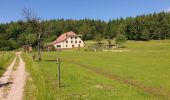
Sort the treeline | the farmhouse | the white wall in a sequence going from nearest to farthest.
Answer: the farmhouse → the white wall → the treeline

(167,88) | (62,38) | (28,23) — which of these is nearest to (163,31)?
(62,38)

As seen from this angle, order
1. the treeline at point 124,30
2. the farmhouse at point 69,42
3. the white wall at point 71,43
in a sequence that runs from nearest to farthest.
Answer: the farmhouse at point 69,42
the white wall at point 71,43
the treeline at point 124,30

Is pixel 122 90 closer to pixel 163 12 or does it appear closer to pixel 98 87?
pixel 98 87

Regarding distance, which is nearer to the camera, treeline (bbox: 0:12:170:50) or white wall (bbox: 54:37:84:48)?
white wall (bbox: 54:37:84:48)

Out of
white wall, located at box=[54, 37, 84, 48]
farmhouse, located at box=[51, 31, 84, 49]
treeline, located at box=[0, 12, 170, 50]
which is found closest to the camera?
farmhouse, located at box=[51, 31, 84, 49]

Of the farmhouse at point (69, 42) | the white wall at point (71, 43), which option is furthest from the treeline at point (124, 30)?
the white wall at point (71, 43)

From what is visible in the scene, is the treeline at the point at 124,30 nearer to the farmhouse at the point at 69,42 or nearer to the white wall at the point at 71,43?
the farmhouse at the point at 69,42

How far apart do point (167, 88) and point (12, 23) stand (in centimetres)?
17868

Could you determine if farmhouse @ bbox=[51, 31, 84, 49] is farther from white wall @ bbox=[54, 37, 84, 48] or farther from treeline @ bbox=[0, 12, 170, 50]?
treeline @ bbox=[0, 12, 170, 50]

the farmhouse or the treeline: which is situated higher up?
the treeline

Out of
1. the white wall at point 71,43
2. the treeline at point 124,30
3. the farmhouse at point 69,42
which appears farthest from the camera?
the treeline at point 124,30

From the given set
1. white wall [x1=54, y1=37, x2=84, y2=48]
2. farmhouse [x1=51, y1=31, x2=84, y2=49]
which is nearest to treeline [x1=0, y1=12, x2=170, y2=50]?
farmhouse [x1=51, y1=31, x2=84, y2=49]

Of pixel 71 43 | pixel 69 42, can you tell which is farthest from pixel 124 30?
pixel 69 42

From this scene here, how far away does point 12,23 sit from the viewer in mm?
192125
